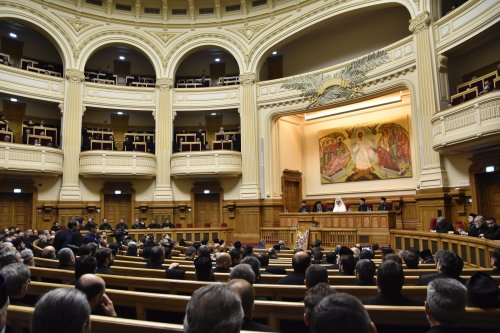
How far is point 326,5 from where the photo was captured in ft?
47.8

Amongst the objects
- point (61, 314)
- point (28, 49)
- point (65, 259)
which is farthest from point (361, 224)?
point (28, 49)

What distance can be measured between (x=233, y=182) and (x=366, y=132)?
5972 millimetres

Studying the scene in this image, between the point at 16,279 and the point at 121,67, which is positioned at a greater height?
the point at 121,67

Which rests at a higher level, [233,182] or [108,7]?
[108,7]

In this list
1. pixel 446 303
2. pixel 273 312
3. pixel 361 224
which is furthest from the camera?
pixel 361 224

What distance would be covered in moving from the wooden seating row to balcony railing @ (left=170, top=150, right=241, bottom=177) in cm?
1248

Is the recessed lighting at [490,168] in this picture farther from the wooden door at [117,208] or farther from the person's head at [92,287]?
the wooden door at [117,208]

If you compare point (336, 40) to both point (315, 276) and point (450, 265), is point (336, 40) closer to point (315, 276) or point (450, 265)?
point (450, 265)

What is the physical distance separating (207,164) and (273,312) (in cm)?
1347

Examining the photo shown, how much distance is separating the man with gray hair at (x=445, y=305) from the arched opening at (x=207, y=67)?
55.5ft

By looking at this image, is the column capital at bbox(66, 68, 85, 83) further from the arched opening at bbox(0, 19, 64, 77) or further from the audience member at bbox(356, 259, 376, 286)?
the audience member at bbox(356, 259, 376, 286)

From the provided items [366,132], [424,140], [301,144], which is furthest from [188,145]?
[424,140]

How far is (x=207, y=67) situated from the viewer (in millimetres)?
18625

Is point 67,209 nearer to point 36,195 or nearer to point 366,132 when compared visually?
point 36,195
